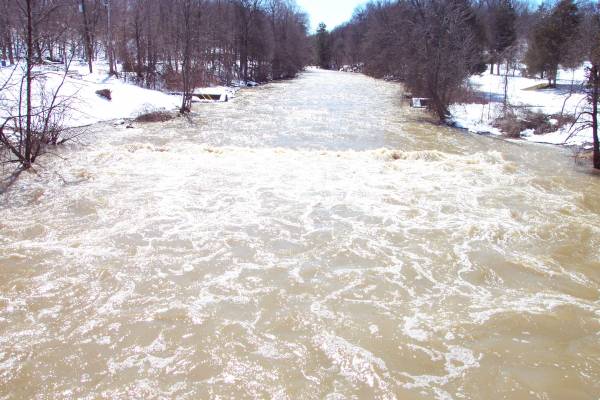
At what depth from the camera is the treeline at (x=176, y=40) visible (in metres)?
26.3

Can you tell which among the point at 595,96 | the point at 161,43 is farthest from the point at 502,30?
the point at 595,96

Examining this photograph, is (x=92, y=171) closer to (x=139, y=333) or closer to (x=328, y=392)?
(x=139, y=333)

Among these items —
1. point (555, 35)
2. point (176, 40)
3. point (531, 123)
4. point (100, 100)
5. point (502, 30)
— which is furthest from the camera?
point (502, 30)

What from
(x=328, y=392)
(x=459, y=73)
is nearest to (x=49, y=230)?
(x=328, y=392)

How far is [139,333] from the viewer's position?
17.3ft

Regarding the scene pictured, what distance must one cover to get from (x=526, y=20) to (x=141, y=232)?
62802mm

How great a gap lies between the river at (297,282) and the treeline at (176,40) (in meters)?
6.71

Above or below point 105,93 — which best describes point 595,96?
below

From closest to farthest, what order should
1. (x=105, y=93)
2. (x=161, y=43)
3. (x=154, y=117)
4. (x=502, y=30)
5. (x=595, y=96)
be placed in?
(x=595, y=96)
(x=154, y=117)
(x=105, y=93)
(x=161, y=43)
(x=502, y=30)

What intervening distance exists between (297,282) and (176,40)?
22.2 meters

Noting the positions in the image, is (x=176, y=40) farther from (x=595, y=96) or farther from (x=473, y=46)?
(x=595, y=96)

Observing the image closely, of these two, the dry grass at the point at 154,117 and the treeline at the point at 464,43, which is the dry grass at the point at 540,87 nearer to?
the treeline at the point at 464,43

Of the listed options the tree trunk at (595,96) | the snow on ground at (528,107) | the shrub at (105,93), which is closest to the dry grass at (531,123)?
the snow on ground at (528,107)

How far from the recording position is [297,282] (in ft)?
21.5
